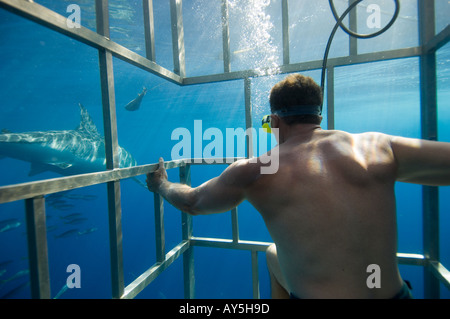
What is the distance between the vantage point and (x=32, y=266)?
1.58 m

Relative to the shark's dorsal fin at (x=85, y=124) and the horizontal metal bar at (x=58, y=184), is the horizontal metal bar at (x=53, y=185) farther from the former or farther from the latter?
the shark's dorsal fin at (x=85, y=124)

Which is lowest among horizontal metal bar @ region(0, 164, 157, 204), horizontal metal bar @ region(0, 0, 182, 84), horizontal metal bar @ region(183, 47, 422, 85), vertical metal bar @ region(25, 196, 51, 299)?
vertical metal bar @ region(25, 196, 51, 299)

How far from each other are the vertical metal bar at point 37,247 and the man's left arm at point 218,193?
97 cm

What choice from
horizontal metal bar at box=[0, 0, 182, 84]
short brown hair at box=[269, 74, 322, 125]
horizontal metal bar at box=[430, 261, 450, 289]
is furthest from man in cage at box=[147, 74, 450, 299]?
horizontal metal bar at box=[0, 0, 182, 84]

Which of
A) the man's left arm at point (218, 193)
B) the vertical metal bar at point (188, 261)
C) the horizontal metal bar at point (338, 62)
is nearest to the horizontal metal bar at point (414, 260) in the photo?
the horizontal metal bar at point (338, 62)

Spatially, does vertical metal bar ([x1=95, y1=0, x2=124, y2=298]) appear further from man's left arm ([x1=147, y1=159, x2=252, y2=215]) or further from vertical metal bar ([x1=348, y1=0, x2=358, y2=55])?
vertical metal bar ([x1=348, y1=0, x2=358, y2=55])

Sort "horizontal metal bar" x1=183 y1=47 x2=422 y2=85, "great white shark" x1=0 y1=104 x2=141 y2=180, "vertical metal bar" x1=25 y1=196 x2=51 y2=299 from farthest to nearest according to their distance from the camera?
"great white shark" x1=0 y1=104 x2=141 y2=180, "horizontal metal bar" x1=183 y1=47 x2=422 y2=85, "vertical metal bar" x1=25 y1=196 x2=51 y2=299

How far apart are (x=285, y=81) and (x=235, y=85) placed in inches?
687

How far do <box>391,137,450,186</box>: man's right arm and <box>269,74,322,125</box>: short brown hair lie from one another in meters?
0.57

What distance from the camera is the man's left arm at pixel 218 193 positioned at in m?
1.68

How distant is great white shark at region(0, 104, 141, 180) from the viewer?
803cm

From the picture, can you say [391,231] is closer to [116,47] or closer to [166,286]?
[116,47]

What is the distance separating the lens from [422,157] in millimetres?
1534
